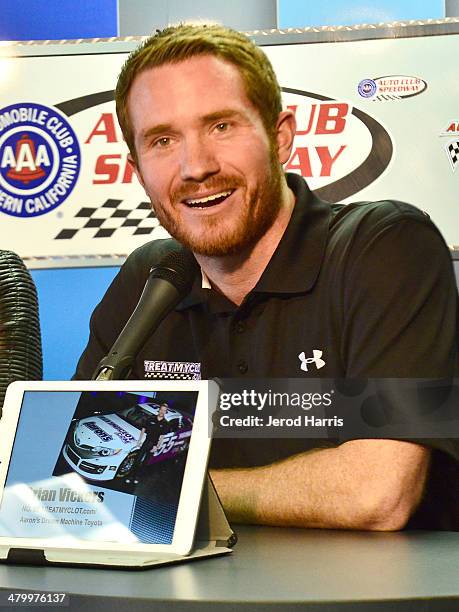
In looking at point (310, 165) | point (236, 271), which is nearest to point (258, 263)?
point (236, 271)

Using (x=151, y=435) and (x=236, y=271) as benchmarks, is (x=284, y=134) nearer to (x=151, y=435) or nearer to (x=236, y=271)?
(x=236, y=271)

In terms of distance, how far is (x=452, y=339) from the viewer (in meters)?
1.29

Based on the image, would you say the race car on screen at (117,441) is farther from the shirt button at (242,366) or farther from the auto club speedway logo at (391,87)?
the auto club speedway logo at (391,87)

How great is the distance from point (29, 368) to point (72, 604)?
1100 mm

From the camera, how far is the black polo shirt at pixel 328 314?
1280 millimetres

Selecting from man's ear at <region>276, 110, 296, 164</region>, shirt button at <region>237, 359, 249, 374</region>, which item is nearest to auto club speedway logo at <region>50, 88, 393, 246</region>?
man's ear at <region>276, 110, 296, 164</region>

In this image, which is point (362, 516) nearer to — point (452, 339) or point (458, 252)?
point (452, 339)

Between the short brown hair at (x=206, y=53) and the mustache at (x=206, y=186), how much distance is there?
0.14m

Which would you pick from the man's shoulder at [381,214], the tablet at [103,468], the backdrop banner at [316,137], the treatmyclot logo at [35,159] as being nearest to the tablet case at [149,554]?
the tablet at [103,468]

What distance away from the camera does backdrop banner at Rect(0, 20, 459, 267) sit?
8.45ft

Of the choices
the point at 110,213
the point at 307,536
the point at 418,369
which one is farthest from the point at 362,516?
the point at 110,213

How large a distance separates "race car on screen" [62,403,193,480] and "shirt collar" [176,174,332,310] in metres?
0.61

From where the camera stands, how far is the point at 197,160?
148 centimetres

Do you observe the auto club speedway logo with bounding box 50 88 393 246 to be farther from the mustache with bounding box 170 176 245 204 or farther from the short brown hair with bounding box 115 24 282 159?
the mustache with bounding box 170 176 245 204
